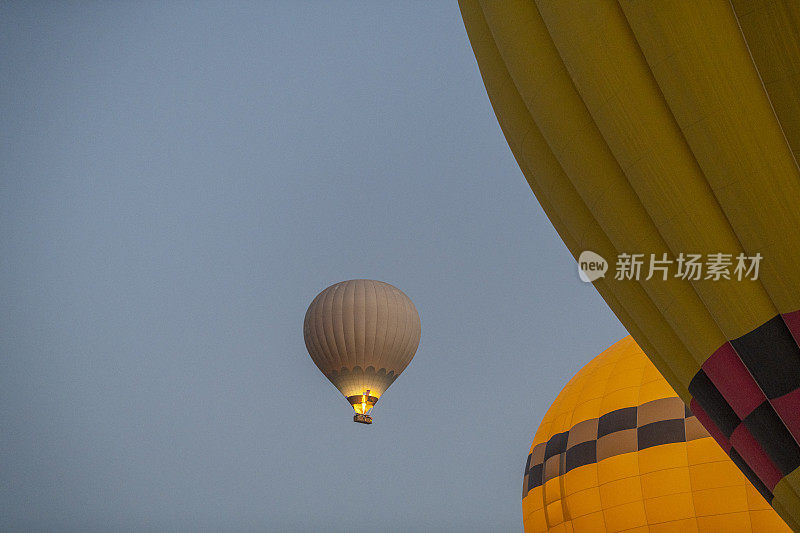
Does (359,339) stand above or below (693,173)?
above

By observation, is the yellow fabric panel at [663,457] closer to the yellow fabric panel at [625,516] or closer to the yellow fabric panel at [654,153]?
the yellow fabric panel at [625,516]

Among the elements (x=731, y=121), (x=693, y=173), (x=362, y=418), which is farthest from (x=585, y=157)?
(x=362, y=418)

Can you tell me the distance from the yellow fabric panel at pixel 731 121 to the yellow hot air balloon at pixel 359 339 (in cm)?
1425

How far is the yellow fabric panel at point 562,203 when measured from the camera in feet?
14.1

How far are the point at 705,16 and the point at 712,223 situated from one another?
973 mm

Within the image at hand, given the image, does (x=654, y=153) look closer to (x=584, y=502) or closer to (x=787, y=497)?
(x=787, y=497)

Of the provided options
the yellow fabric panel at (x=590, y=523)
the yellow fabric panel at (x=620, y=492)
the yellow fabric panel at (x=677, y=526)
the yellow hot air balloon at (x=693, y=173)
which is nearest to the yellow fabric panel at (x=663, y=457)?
the yellow fabric panel at (x=620, y=492)

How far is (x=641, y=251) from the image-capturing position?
13.2 ft

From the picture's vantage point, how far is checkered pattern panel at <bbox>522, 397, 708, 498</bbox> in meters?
7.80

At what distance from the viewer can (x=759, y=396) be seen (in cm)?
381

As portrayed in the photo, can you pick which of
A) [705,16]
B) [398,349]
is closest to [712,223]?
[705,16]

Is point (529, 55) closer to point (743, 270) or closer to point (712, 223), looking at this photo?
point (712, 223)

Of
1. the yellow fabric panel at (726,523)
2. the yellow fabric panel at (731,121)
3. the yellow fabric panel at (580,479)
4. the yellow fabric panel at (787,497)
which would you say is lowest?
the yellow fabric panel at (787,497)

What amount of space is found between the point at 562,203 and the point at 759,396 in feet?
4.91
